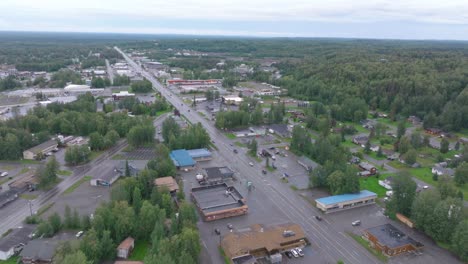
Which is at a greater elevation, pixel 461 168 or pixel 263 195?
pixel 461 168

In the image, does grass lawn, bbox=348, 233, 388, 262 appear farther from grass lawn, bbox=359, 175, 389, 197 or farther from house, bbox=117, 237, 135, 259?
house, bbox=117, 237, 135, 259

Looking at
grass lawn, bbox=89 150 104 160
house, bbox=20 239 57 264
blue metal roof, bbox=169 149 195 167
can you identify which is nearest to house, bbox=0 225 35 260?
house, bbox=20 239 57 264

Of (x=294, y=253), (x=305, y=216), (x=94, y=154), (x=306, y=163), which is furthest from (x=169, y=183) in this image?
(x=306, y=163)

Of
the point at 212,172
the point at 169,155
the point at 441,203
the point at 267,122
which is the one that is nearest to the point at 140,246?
the point at 212,172

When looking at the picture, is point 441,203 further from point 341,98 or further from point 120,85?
point 120,85

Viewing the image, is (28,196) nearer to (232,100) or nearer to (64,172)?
(64,172)

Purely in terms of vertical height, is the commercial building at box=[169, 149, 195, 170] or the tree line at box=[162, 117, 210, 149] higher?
the tree line at box=[162, 117, 210, 149]

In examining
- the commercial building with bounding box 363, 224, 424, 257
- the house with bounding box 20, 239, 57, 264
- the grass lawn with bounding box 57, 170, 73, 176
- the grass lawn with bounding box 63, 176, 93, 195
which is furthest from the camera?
the grass lawn with bounding box 57, 170, 73, 176
